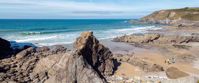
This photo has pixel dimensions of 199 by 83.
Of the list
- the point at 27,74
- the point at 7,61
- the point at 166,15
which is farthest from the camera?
the point at 166,15

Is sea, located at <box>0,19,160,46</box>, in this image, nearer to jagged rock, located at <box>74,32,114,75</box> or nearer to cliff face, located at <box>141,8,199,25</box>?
cliff face, located at <box>141,8,199,25</box>

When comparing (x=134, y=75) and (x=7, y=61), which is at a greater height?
(x=7, y=61)

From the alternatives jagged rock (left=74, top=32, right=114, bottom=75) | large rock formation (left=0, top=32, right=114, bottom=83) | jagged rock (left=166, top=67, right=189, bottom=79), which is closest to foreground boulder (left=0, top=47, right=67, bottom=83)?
large rock formation (left=0, top=32, right=114, bottom=83)

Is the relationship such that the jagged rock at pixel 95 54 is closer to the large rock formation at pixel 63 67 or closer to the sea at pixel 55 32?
the large rock formation at pixel 63 67

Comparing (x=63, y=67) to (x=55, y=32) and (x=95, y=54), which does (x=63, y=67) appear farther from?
(x=55, y=32)

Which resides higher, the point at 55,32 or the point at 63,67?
the point at 63,67

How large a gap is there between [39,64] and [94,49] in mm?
6307

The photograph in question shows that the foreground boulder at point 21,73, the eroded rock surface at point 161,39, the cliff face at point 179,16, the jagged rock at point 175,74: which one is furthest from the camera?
the cliff face at point 179,16

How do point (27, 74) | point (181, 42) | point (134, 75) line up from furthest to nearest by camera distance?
1. point (181, 42)
2. point (134, 75)
3. point (27, 74)

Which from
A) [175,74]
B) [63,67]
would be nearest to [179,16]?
[175,74]

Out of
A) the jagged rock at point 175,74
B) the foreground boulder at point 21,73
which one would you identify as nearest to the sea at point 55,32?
the foreground boulder at point 21,73

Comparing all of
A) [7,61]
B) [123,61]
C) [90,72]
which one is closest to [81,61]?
[90,72]

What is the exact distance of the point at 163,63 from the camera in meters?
30.4

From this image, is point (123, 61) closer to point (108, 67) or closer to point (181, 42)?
point (108, 67)
